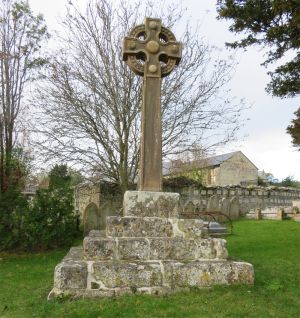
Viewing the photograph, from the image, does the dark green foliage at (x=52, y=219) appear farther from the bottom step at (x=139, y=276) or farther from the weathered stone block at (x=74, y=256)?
the bottom step at (x=139, y=276)

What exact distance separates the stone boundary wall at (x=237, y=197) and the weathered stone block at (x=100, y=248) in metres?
9.44

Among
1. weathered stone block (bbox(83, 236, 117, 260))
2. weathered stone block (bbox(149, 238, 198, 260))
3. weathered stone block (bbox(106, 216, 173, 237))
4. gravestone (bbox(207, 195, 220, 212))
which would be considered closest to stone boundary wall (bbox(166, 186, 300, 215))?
gravestone (bbox(207, 195, 220, 212))

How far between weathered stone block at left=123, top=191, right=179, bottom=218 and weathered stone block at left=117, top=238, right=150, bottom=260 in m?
0.54

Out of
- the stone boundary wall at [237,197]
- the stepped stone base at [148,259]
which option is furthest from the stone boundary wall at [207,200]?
the stepped stone base at [148,259]

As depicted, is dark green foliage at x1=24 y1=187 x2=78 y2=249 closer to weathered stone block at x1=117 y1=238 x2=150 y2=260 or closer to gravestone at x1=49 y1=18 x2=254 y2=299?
gravestone at x1=49 y1=18 x2=254 y2=299

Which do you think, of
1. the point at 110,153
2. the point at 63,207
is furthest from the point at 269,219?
the point at 63,207

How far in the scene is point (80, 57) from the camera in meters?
12.6

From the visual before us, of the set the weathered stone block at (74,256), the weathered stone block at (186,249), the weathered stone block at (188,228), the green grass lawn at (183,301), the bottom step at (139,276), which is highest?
the weathered stone block at (188,228)

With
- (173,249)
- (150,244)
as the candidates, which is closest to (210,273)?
(173,249)

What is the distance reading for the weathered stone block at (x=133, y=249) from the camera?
4.84 metres

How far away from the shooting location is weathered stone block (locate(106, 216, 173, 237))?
5.10 metres

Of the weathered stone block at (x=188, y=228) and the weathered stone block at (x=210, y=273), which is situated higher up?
the weathered stone block at (x=188, y=228)

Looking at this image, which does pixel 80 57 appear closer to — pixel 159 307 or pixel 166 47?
pixel 166 47

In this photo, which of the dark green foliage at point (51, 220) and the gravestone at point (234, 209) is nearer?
the dark green foliage at point (51, 220)
